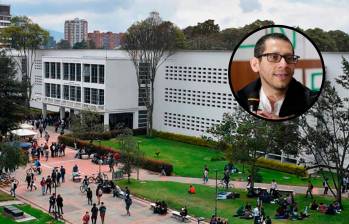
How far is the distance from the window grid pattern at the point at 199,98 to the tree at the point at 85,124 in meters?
9.21

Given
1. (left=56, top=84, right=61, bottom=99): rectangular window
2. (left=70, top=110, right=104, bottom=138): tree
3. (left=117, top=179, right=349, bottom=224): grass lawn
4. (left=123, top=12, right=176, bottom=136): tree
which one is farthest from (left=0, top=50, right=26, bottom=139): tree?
(left=56, top=84, right=61, bottom=99): rectangular window

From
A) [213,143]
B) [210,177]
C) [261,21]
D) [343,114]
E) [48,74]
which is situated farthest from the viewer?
[261,21]

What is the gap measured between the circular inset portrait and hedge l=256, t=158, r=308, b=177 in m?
31.8

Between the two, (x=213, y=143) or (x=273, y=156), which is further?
(x=273, y=156)

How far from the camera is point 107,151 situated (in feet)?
139

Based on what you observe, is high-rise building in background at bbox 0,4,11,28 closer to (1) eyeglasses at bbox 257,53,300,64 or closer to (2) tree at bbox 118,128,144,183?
(2) tree at bbox 118,128,144,183

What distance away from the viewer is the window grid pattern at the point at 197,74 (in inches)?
1934

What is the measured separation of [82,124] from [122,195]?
18.4 metres

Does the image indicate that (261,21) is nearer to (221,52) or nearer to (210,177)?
(221,52)

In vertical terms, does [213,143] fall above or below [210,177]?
above

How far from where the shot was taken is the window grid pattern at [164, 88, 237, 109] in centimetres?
4888

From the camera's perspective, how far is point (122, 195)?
2992 centimetres

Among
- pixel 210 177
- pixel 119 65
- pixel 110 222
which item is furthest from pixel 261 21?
pixel 110 222

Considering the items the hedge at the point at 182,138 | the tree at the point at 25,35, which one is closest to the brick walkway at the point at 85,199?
the hedge at the point at 182,138
